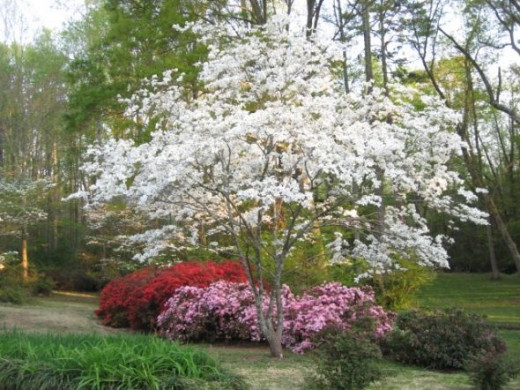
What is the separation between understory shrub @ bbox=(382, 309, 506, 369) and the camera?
7957 mm

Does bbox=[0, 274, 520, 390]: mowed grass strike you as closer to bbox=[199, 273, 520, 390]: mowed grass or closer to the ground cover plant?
bbox=[199, 273, 520, 390]: mowed grass

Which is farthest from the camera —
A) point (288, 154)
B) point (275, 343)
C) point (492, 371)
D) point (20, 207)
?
point (20, 207)

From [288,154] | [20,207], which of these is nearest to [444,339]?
[288,154]

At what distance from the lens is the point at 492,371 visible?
19.3 ft

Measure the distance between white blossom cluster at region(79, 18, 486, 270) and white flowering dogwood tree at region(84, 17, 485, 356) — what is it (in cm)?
2

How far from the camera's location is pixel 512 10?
55.8ft

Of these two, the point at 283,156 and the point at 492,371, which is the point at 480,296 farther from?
the point at 492,371

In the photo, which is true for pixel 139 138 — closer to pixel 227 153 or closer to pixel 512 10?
pixel 227 153

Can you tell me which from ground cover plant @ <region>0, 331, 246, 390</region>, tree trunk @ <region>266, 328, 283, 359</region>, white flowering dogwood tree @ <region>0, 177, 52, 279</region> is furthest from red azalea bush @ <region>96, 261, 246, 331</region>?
white flowering dogwood tree @ <region>0, 177, 52, 279</region>

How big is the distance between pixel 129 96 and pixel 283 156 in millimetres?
9469

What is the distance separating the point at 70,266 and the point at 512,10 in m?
18.2

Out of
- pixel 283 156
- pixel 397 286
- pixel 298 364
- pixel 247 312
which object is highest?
pixel 283 156

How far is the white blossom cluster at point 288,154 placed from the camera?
297 inches

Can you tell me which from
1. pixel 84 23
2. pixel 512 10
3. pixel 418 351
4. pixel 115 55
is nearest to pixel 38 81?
pixel 84 23
